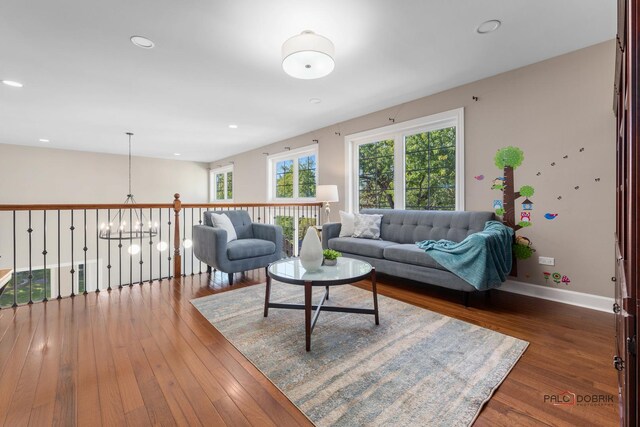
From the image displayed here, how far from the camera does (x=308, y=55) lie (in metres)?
2.23

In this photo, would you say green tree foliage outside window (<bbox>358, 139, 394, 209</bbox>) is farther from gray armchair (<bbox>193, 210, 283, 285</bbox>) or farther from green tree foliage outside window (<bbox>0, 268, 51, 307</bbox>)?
green tree foliage outside window (<bbox>0, 268, 51, 307</bbox>)

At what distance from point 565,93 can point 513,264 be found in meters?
1.78

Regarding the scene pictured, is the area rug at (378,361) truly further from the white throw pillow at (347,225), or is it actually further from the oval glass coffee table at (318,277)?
the white throw pillow at (347,225)

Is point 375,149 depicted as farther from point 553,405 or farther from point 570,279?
point 553,405

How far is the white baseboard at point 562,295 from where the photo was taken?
8.68ft

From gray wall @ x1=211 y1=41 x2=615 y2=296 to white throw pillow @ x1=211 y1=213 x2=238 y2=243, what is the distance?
3.03 meters

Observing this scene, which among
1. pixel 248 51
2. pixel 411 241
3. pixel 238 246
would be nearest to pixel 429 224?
pixel 411 241

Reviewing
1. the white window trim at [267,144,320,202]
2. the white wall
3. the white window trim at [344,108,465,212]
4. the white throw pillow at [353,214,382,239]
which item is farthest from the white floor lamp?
the white wall

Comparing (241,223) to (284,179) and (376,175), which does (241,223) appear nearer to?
(376,175)

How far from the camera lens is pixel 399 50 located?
273cm

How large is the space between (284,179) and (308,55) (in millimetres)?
4456

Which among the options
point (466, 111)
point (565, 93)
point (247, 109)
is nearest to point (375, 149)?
point (466, 111)

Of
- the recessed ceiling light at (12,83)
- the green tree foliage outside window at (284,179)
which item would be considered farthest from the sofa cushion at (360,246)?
the recessed ceiling light at (12,83)

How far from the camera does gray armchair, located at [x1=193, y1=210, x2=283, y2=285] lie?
3.42 metres
